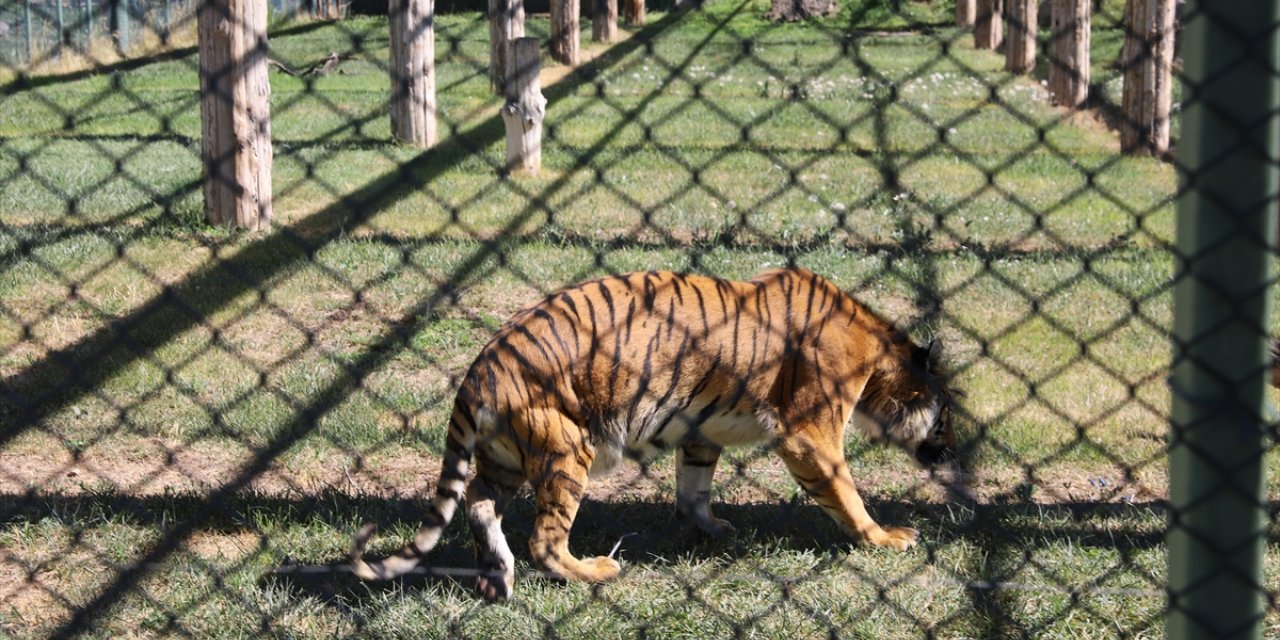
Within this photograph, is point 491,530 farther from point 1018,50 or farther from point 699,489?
point 1018,50

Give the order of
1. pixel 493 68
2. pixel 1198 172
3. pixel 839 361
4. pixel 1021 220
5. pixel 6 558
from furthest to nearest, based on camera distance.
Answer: pixel 493 68
pixel 1021 220
pixel 839 361
pixel 6 558
pixel 1198 172

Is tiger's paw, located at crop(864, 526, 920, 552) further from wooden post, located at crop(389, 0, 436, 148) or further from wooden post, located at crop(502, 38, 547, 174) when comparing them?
wooden post, located at crop(389, 0, 436, 148)

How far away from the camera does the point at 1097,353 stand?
207 inches

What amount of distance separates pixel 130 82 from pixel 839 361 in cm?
962

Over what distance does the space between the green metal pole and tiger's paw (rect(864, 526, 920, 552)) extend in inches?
68.2

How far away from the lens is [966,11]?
56.7 feet

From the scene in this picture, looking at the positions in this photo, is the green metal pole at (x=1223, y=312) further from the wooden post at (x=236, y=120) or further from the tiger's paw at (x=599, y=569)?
the wooden post at (x=236, y=120)

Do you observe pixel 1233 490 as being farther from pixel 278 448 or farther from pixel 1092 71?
pixel 1092 71

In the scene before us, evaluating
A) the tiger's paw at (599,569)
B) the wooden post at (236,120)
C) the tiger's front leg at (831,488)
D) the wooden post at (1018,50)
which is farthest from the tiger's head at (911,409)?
the wooden post at (1018,50)

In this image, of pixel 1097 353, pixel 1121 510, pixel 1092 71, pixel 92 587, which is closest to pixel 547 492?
pixel 92 587

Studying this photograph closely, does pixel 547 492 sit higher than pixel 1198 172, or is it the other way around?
pixel 1198 172

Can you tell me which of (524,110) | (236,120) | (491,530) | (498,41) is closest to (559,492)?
(491,530)

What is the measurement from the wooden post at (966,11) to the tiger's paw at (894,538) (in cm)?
1399

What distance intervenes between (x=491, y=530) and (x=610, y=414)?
0.41m
